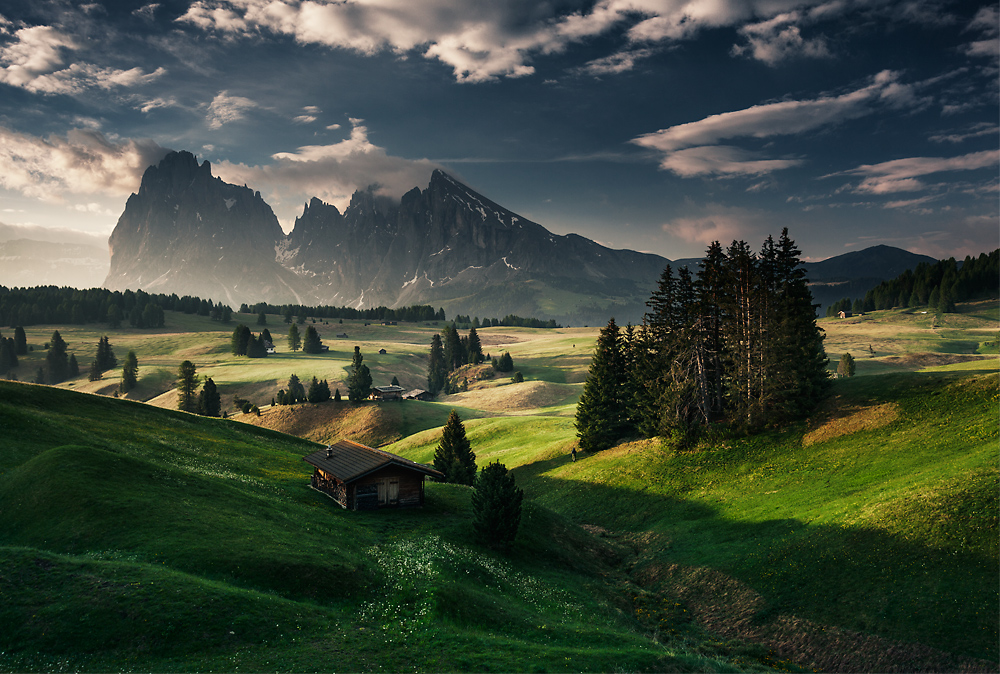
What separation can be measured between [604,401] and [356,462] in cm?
3468

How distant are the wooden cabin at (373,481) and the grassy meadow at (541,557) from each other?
4.87 ft

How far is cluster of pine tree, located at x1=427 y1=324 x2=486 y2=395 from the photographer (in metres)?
165

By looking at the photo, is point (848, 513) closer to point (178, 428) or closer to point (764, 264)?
point (764, 264)

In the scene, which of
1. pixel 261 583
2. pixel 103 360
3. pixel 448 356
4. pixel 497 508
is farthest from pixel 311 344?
pixel 261 583

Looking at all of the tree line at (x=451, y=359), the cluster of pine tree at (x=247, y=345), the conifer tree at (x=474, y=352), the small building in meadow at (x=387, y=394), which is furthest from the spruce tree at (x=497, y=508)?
the cluster of pine tree at (x=247, y=345)

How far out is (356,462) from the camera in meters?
40.6

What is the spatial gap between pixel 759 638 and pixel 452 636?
17071 millimetres

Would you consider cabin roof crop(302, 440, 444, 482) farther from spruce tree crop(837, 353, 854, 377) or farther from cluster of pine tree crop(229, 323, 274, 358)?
→ cluster of pine tree crop(229, 323, 274, 358)

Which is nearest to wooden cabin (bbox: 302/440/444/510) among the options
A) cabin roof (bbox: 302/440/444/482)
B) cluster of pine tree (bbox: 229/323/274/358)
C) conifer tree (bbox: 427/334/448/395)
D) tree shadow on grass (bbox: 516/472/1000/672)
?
cabin roof (bbox: 302/440/444/482)

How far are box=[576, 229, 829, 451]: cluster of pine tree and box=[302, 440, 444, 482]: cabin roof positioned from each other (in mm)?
28434

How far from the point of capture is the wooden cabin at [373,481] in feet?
126

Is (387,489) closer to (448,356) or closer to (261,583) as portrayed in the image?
(261,583)

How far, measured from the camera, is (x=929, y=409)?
4100 centimetres

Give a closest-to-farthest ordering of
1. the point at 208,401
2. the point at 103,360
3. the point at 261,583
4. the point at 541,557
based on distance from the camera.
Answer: the point at 261,583
the point at 541,557
the point at 208,401
the point at 103,360
